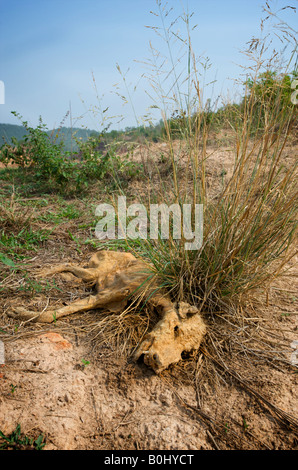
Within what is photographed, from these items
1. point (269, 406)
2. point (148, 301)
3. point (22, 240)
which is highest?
point (22, 240)

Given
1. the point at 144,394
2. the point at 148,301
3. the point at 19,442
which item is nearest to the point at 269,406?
the point at 144,394

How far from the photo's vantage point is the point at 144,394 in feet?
5.42

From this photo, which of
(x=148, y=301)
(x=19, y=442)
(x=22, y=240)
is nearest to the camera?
(x=19, y=442)

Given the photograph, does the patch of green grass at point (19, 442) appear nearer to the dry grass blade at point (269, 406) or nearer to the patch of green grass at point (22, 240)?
the dry grass blade at point (269, 406)

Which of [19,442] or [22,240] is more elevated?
[22,240]

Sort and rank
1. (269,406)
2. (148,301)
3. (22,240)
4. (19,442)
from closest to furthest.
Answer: (19,442) < (269,406) < (148,301) < (22,240)

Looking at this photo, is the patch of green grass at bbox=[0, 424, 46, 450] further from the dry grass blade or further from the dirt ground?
the dry grass blade

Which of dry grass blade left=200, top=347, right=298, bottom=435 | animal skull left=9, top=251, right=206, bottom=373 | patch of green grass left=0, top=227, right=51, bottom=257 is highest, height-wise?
patch of green grass left=0, top=227, right=51, bottom=257

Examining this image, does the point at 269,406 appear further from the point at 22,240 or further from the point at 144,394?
the point at 22,240

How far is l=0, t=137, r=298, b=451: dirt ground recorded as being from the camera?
4.73 ft

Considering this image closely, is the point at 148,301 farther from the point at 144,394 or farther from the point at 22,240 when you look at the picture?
the point at 22,240

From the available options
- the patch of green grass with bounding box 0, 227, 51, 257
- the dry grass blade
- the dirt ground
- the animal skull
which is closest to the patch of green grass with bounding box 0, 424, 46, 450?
the dirt ground

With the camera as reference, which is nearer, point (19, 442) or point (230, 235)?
point (19, 442)

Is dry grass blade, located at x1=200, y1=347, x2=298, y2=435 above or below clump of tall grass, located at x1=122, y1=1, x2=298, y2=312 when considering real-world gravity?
below
